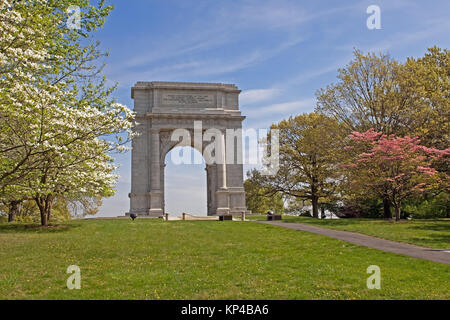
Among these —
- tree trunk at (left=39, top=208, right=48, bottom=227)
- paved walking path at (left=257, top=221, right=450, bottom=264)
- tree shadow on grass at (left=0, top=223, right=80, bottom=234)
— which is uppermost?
tree trunk at (left=39, top=208, right=48, bottom=227)

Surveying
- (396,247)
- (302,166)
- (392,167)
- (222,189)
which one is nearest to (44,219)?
(396,247)

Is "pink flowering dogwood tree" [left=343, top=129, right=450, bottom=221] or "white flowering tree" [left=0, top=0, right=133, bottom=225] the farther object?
"pink flowering dogwood tree" [left=343, top=129, right=450, bottom=221]

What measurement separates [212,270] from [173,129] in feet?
113

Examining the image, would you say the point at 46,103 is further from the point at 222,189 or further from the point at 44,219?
the point at 222,189

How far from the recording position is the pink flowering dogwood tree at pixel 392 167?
96.7 ft

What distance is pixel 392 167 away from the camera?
30.9 metres

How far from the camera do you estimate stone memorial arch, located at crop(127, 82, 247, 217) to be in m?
45.0

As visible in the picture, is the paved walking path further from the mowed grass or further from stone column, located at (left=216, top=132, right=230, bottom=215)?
stone column, located at (left=216, top=132, right=230, bottom=215)

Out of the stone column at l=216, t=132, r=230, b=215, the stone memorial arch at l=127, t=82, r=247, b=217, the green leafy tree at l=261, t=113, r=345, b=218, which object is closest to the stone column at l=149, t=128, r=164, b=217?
the stone memorial arch at l=127, t=82, r=247, b=217

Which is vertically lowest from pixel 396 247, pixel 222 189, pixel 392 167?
pixel 396 247

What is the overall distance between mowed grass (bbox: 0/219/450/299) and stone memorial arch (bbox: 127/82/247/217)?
83.0 ft

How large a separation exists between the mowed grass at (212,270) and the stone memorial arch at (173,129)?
25286 mm

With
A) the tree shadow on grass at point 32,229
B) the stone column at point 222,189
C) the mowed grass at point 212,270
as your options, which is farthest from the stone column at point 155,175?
the mowed grass at point 212,270
